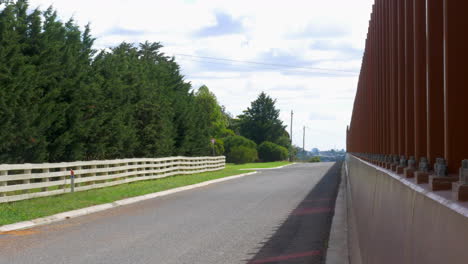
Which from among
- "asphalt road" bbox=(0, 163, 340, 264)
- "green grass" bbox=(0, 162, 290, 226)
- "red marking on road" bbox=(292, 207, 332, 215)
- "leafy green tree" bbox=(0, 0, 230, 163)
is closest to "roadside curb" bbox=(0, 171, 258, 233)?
"green grass" bbox=(0, 162, 290, 226)

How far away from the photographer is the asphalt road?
31.3 ft

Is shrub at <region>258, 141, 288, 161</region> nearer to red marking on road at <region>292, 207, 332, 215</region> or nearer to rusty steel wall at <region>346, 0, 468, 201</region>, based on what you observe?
red marking on road at <region>292, 207, 332, 215</region>

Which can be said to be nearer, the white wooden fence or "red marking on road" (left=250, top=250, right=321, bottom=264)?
"red marking on road" (left=250, top=250, right=321, bottom=264)

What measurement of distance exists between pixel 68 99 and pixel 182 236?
15.2 m

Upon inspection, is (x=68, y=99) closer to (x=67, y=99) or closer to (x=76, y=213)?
(x=67, y=99)

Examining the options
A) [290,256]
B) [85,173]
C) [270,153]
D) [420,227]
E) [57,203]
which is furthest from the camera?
[270,153]

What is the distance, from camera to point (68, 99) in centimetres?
2558

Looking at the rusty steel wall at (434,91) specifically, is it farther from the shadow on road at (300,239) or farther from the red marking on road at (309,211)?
the red marking on road at (309,211)

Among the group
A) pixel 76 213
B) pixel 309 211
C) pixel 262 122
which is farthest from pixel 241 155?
pixel 76 213

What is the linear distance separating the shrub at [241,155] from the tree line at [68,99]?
44222mm

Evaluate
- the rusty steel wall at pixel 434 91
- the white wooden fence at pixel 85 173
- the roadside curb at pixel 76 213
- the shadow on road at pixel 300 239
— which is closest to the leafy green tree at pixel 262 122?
the white wooden fence at pixel 85 173

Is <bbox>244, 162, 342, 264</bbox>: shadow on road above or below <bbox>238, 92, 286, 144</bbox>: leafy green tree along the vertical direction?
below

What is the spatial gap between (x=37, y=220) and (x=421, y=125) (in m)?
11.8

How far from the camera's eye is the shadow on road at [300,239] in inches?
382
